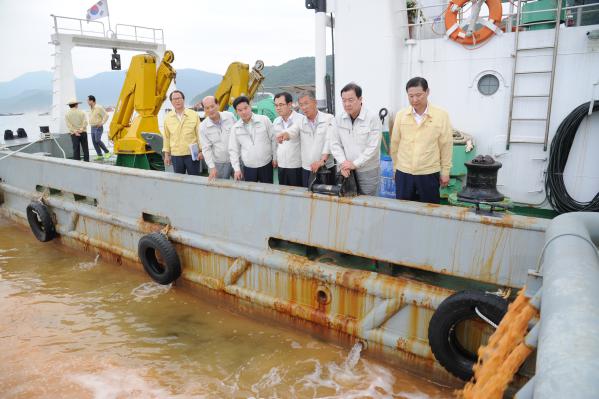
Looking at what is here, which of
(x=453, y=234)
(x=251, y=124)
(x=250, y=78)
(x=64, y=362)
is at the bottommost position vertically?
(x=64, y=362)

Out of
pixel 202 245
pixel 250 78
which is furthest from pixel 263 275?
pixel 250 78

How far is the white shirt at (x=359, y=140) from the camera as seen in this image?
3785 mm

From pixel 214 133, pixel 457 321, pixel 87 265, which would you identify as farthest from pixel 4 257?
pixel 457 321

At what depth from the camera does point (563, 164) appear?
5016mm

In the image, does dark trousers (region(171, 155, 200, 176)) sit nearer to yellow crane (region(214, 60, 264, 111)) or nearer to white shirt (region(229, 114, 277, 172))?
white shirt (region(229, 114, 277, 172))

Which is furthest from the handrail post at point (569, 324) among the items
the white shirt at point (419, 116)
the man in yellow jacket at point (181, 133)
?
the man in yellow jacket at point (181, 133)

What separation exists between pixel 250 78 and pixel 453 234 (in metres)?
5.95

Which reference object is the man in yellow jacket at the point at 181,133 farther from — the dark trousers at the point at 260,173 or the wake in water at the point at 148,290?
the wake in water at the point at 148,290

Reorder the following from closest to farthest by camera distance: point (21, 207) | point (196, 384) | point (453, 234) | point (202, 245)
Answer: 1. point (453, 234)
2. point (196, 384)
3. point (202, 245)
4. point (21, 207)

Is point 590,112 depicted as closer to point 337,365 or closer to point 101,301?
point 337,365

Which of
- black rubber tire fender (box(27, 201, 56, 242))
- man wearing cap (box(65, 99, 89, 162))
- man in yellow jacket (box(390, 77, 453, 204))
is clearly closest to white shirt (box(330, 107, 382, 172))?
man in yellow jacket (box(390, 77, 453, 204))

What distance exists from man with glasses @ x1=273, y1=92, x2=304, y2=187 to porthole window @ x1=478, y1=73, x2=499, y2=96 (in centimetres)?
263

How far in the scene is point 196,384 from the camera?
326cm

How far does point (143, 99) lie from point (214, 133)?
274 cm
